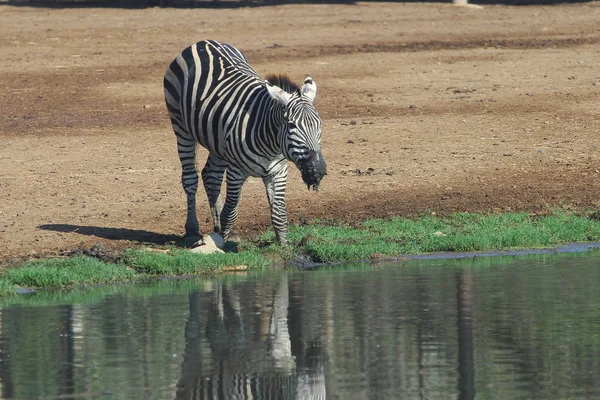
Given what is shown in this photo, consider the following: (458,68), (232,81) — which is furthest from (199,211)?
(458,68)

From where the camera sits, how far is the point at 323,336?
30.2ft

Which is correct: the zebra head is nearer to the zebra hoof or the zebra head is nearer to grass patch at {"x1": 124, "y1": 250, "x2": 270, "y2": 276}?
grass patch at {"x1": 124, "y1": 250, "x2": 270, "y2": 276}

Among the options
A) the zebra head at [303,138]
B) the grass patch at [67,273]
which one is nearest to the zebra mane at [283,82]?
the zebra head at [303,138]

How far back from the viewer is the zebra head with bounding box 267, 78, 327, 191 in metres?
11.8

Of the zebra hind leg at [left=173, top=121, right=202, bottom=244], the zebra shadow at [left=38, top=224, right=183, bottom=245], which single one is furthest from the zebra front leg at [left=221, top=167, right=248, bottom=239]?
the zebra shadow at [left=38, top=224, right=183, bottom=245]

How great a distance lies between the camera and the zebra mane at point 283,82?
12.4m

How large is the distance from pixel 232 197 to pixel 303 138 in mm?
1330

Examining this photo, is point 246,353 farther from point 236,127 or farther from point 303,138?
point 236,127

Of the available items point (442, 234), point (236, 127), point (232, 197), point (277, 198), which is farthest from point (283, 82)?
point (442, 234)

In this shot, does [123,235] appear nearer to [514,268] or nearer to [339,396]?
[514,268]

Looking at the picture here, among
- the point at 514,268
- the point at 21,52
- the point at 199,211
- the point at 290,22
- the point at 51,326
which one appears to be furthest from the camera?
the point at 290,22

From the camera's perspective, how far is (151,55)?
2317 cm

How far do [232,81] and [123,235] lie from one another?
1.96m

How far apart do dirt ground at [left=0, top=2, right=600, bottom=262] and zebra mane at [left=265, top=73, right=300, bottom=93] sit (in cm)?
197
